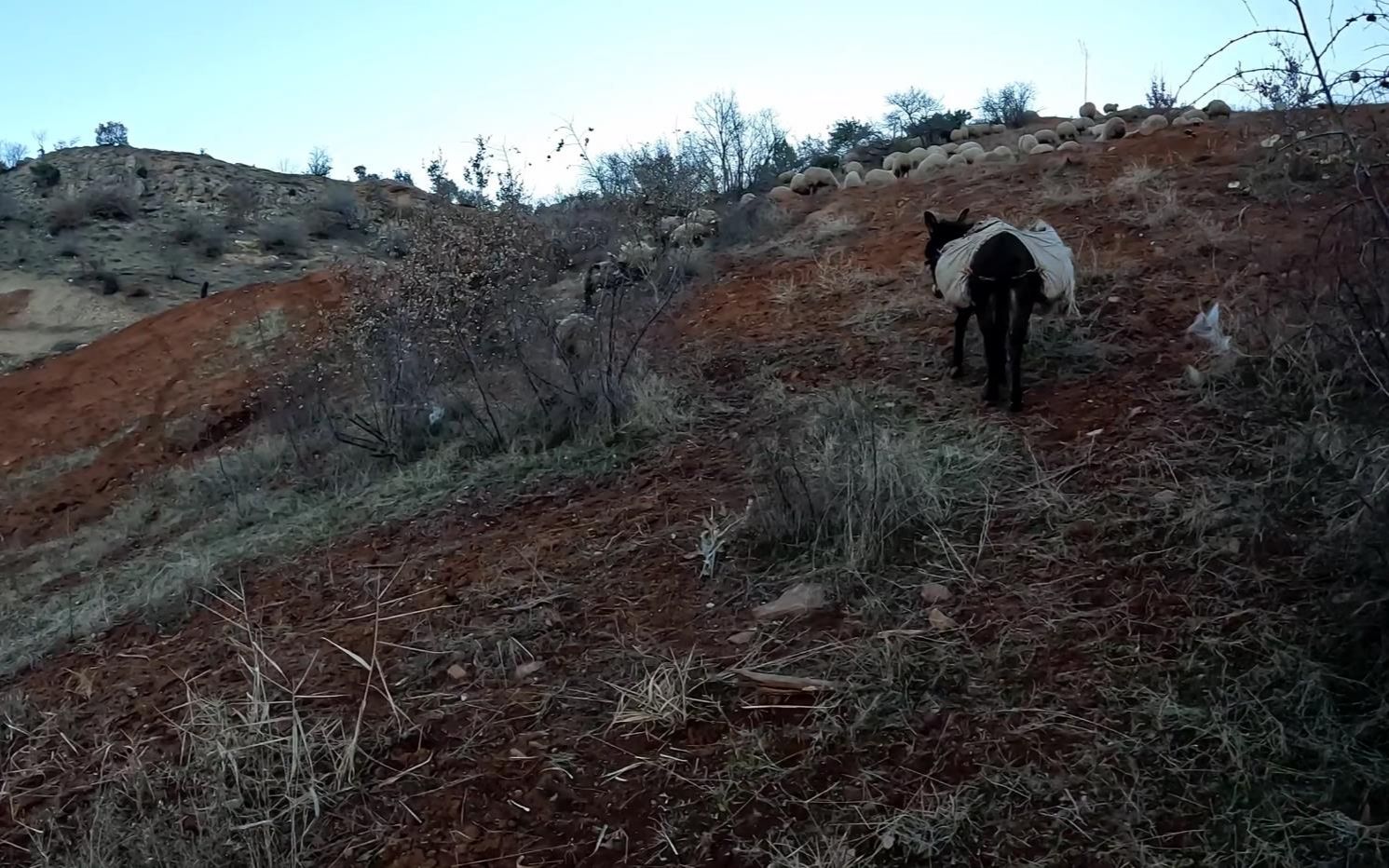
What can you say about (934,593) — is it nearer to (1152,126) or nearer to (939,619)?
(939,619)

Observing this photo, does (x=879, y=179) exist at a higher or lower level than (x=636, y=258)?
higher

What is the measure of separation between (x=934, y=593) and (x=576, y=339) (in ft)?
13.4

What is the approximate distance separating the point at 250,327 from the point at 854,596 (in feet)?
36.0

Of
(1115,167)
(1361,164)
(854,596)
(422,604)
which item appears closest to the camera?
(1361,164)

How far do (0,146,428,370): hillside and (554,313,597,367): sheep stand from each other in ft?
28.2

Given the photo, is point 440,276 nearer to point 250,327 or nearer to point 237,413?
point 237,413

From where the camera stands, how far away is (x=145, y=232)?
76.0 feet

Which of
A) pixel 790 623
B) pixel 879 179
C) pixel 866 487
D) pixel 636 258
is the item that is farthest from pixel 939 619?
pixel 879 179

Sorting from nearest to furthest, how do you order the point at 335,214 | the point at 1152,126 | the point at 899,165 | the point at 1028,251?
1. the point at 1028,251
2. the point at 1152,126
3. the point at 899,165
4. the point at 335,214

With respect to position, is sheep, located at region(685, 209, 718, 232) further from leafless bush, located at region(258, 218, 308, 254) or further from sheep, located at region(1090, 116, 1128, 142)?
leafless bush, located at region(258, 218, 308, 254)

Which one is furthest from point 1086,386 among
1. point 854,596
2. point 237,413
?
point 237,413

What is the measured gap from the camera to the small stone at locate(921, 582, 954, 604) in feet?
11.4

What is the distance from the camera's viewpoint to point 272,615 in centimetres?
435

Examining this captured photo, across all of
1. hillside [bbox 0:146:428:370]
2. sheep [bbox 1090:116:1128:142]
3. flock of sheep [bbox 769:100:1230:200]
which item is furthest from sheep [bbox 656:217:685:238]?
hillside [bbox 0:146:428:370]
